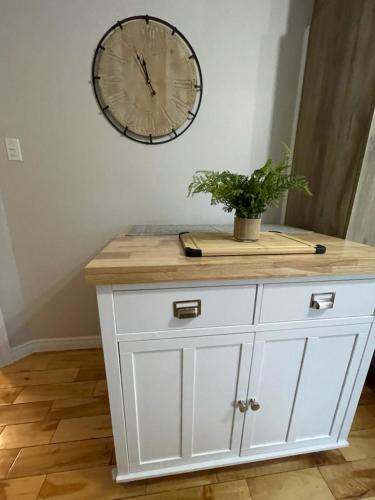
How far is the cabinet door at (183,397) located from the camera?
2.39 feet

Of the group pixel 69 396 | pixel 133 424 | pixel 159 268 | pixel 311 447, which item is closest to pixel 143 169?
pixel 159 268

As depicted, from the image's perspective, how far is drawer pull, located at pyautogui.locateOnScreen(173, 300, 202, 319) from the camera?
26.7 inches

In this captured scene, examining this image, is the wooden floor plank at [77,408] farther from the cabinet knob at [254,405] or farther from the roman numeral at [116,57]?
the roman numeral at [116,57]

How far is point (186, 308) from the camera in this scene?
0.68 metres

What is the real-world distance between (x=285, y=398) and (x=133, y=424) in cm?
57

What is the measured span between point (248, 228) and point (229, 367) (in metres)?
0.50

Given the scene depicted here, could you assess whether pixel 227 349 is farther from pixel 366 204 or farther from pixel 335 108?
pixel 335 108

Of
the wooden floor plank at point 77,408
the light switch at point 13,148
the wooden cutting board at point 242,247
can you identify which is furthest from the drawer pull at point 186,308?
the light switch at point 13,148

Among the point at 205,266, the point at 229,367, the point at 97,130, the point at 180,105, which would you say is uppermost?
the point at 180,105

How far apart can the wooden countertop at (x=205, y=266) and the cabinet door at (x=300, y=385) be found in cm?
23

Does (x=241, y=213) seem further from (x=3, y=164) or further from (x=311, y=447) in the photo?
(x=3, y=164)

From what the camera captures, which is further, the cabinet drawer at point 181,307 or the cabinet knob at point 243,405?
the cabinet knob at point 243,405

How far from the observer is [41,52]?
1.11 metres

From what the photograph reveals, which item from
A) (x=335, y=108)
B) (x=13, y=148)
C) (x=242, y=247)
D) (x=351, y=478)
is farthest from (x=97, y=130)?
(x=351, y=478)
